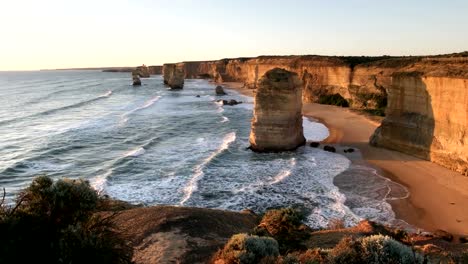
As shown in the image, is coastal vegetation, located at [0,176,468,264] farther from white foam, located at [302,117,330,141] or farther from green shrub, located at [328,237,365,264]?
Answer: white foam, located at [302,117,330,141]

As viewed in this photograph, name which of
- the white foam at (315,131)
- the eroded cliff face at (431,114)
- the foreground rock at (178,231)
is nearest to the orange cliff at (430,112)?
the eroded cliff face at (431,114)

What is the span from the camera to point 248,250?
27.6ft

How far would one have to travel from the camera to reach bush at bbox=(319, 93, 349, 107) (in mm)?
57125

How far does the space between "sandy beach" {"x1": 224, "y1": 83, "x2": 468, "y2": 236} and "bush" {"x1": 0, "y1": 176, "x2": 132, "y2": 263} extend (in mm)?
14273

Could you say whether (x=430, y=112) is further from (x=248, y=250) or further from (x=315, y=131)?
(x=248, y=250)

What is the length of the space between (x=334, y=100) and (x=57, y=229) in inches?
2142

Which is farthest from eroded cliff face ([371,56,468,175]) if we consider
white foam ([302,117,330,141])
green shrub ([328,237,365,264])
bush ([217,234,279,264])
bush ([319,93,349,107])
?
bush ([319,93,349,107])

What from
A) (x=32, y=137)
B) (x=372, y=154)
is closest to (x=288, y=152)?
(x=372, y=154)

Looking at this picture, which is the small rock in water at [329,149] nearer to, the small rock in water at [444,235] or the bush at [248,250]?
the small rock in water at [444,235]

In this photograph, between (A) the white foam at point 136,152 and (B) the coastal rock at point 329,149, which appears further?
(B) the coastal rock at point 329,149

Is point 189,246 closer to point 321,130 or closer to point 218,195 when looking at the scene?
point 218,195

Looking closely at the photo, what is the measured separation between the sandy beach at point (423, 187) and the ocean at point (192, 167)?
890 millimetres

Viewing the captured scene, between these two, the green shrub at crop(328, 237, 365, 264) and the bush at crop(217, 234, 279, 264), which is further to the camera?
the bush at crop(217, 234, 279, 264)

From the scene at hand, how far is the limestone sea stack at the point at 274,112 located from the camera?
2970cm
